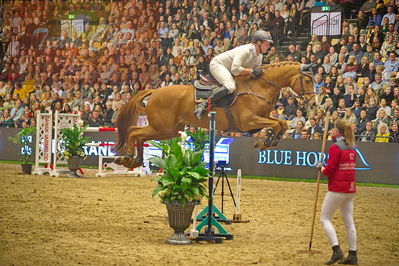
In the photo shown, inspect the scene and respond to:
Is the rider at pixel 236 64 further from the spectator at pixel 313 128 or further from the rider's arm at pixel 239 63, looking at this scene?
the spectator at pixel 313 128

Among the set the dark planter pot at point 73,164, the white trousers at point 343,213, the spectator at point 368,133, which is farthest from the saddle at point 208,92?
the white trousers at point 343,213

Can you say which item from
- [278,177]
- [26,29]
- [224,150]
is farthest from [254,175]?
[26,29]

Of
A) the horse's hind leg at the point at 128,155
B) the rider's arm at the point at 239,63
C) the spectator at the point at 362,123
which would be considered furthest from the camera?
the spectator at the point at 362,123

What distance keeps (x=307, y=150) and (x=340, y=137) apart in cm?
1054

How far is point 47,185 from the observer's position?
631 inches

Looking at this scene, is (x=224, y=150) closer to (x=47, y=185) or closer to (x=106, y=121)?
(x=47, y=185)

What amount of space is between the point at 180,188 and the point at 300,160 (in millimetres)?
10204

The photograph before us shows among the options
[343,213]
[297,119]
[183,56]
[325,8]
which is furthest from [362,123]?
[343,213]

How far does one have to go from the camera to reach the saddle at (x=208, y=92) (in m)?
13.6

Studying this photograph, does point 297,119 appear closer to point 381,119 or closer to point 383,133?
point 381,119

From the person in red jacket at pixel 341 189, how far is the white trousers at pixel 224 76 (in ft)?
18.7

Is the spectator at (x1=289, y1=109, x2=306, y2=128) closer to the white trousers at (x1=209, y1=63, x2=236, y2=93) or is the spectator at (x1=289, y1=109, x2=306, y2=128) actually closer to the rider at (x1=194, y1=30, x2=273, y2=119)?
the rider at (x1=194, y1=30, x2=273, y2=119)

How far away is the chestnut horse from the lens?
13.4 metres

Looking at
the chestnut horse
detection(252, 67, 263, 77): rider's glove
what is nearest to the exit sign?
the chestnut horse
